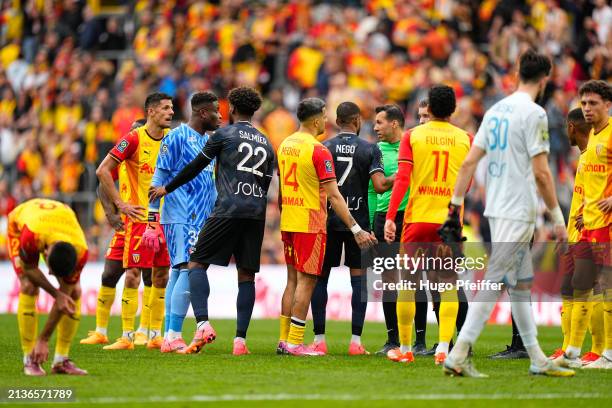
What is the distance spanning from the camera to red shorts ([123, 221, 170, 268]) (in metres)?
13.5

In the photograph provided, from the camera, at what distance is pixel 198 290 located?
12156 millimetres

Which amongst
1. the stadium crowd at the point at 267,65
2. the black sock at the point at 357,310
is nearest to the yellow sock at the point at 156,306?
the black sock at the point at 357,310

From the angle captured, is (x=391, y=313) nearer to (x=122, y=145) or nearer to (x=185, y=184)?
(x=185, y=184)

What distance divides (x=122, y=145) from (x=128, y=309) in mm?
2102

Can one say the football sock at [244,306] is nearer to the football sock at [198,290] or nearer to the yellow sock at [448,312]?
the football sock at [198,290]

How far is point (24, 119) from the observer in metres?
27.9

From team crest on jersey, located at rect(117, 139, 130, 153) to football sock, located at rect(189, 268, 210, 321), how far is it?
208 cm

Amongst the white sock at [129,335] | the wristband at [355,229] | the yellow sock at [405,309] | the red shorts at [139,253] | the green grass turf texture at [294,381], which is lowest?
the white sock at [129,335]

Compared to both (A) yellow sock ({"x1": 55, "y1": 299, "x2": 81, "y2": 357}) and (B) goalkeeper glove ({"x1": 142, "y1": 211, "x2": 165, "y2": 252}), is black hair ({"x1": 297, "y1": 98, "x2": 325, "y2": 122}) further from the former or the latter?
(A) yellow sock ({"x1": 55, "y1": 299, "x2": 81, "y2": 357})

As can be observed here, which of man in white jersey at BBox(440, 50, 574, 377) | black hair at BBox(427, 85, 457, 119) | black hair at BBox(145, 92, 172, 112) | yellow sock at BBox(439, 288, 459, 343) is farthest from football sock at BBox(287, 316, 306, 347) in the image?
black hair at BBox(145, 92, 172, 112)

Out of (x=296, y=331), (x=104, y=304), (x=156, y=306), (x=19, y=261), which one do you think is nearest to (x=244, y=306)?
(x=296, y=331)

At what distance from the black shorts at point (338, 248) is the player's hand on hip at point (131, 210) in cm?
229

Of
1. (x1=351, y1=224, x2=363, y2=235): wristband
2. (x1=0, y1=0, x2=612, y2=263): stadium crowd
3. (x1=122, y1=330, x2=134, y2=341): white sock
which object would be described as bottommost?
(x1=122, y1=330, x2=134, y2=341): white sock

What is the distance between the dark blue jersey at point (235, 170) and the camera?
478 inches
